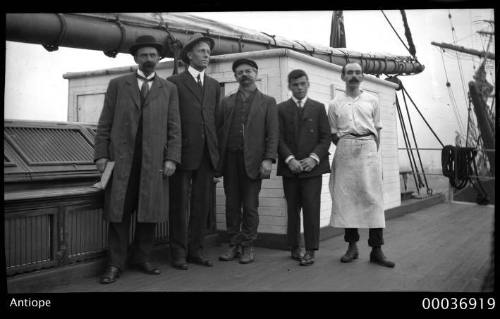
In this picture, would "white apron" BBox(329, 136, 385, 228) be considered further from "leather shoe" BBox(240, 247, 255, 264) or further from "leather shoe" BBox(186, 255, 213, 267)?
"leather shoe" BBox(186, 255, 213, 267)

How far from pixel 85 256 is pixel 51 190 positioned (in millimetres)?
555

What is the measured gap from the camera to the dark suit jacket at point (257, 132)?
3697 millimetres

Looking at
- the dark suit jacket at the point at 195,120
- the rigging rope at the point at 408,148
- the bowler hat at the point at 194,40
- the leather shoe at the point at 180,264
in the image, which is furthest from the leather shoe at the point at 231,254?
the rigging rope at the point at 408,148

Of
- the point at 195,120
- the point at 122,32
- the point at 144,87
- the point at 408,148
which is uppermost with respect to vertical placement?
the point at 122,32

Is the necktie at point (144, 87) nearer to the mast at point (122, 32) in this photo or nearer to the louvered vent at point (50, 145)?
the mast at point (122, 32)

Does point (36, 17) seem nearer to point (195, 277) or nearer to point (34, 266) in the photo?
point (34, 266)

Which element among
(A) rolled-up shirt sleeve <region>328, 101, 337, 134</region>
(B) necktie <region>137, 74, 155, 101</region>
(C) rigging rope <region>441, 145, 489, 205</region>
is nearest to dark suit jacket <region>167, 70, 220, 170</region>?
(B) necktie <region>137, 74, 155, 101</region>

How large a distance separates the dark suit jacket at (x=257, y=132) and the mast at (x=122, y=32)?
85 centimetres

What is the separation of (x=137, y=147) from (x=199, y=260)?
3.53ft

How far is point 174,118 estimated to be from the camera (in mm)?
3432

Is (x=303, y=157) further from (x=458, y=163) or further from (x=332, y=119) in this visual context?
(x=458, y=163)

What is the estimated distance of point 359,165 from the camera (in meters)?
3.70
